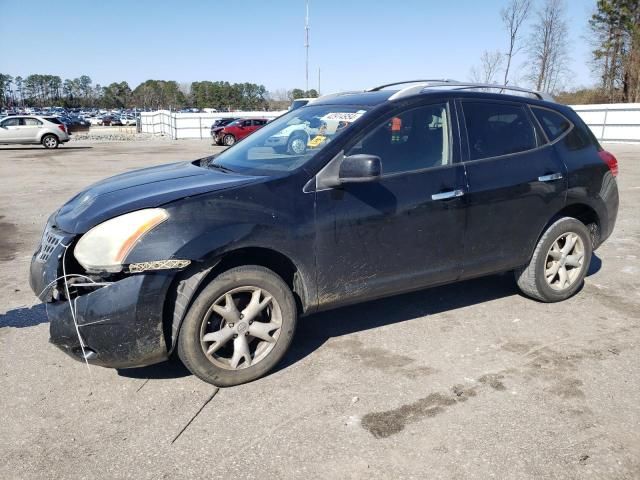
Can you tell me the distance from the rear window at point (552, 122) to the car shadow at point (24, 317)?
4.39 m

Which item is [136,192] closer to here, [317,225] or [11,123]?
[317,225]

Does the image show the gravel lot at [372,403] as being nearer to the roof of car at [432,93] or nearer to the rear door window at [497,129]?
the rear door window at [497,129]

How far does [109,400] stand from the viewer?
3217 millimetres

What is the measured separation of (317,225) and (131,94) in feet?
466

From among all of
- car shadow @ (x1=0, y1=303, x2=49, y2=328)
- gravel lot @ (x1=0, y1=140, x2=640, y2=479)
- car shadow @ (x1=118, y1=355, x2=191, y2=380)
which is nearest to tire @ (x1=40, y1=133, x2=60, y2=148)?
gravel lot @ (x1=0, y1=140, x2=640, y2=479)

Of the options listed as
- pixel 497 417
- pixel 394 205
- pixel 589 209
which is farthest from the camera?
pixel 589 209

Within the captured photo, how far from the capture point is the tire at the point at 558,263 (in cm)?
458

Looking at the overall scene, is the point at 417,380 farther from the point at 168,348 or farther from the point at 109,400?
the point at 109,400

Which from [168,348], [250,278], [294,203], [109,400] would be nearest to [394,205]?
[294,203]

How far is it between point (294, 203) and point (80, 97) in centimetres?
16359

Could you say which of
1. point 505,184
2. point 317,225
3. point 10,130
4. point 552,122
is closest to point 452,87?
point 505,184

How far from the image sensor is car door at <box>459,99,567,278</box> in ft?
13.5

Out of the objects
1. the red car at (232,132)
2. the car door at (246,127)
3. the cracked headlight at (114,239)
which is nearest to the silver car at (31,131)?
the red car at (232,132)

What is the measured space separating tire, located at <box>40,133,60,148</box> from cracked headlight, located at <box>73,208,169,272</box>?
86.2 feet
